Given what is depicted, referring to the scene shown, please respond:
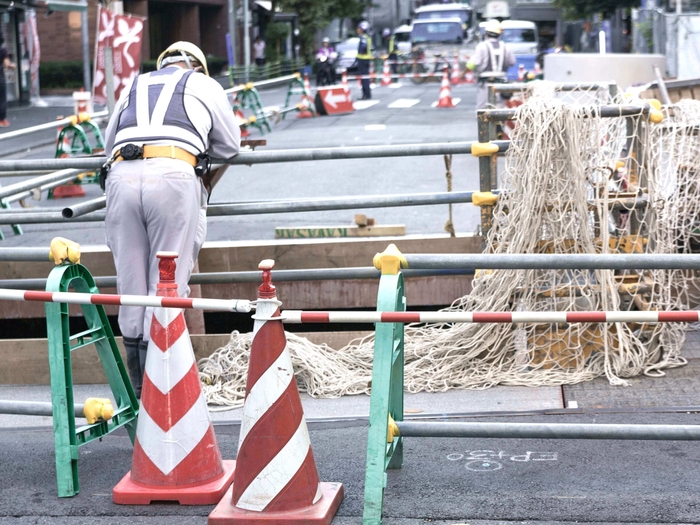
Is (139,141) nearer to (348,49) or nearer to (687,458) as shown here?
(687,458)

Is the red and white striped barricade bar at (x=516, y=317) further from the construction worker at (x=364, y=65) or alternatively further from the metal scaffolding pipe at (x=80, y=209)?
the construction worker at (x=364, y=65)

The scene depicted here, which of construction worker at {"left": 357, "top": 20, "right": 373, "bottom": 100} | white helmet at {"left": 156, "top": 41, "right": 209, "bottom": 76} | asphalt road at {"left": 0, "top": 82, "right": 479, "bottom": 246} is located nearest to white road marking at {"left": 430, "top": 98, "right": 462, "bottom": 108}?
asphalt road at {"left": 0, "top": 82, "right": 479, "bottom": 246}

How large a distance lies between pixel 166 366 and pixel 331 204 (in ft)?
7.48

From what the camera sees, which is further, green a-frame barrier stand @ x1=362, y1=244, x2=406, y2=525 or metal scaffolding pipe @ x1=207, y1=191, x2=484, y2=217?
metal scaffolding pipe @ x1=207, y1=191, x2=484, y2=217

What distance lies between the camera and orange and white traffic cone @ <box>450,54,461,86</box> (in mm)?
38156

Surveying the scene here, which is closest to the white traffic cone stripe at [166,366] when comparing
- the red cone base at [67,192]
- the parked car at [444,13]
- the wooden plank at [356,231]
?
the wooden plank at [356,231]

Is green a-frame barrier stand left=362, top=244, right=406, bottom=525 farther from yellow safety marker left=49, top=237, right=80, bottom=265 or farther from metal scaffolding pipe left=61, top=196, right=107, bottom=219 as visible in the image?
metal scaffolding pipe left=61, top=196, right=107, bottom=219

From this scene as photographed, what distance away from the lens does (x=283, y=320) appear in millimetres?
3920

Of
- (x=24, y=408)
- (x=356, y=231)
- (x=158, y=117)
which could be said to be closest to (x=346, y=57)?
(x=356, y=231)

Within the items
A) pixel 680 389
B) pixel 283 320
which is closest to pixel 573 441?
pixel 680 389

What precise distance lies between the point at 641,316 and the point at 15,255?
3183mm

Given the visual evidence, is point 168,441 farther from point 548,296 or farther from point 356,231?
point 356,231

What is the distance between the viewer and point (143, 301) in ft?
13.3

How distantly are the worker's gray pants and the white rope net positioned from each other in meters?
0.72
